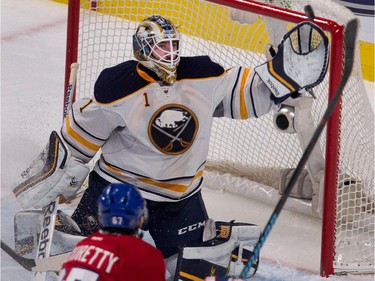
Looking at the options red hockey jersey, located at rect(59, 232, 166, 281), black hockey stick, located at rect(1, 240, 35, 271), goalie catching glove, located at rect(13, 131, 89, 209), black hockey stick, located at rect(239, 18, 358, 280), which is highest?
black hockey stick, located at rect(239, 18, 358, 280)

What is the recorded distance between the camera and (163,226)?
13.1ft

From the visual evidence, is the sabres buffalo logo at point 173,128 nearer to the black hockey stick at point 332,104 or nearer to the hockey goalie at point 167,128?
the hockey goalie at point 167,128

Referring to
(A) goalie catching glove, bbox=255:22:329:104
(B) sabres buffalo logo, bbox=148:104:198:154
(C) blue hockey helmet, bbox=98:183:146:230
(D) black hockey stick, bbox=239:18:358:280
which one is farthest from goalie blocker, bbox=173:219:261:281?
(C) blue hockey helmet, bbox=98:183:146:230

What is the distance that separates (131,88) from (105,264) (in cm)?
109

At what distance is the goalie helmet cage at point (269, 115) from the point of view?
4082mm

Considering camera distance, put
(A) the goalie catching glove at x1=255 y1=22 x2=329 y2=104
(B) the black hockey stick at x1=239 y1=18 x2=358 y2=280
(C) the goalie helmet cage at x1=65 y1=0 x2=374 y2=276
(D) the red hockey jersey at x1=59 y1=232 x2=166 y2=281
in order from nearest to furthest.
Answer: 1. (D) the red hockey jersey at x1=59 y1=232 x2=166 y2=281
2. (B) the black hockey stick at x1=239 y1=18 x2=358 y2=280
3. (A) the goalie catching glove at x1=255 y1=22 x2=329 y2=104
4. (C) the goalie helmet cage at x1=65 y1=0 x2=374 y2=276

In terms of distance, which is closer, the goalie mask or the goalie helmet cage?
the goalie mask

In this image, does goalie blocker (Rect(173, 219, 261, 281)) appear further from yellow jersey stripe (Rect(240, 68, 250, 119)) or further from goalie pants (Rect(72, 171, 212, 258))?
yellow jersey stripe (Rect(240, 68, 250, 119))

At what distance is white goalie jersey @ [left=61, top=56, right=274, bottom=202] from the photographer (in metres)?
3.84

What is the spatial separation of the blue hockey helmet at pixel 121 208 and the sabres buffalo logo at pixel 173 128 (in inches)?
35.9

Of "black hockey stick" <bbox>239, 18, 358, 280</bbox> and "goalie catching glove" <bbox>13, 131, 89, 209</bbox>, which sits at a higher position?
"black hockey stick" <bbox>239, 18, 358, 280</bbox>

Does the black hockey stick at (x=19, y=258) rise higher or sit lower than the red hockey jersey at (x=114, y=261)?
lower

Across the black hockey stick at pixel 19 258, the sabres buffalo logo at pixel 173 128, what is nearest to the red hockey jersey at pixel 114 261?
the sabres buffalo logo at pixel 173 128

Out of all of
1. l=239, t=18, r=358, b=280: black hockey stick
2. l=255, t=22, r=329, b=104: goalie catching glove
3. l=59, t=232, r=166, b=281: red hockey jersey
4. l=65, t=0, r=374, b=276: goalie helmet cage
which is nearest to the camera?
l=59, t=232, r=166, b=281: red hockey jersey
